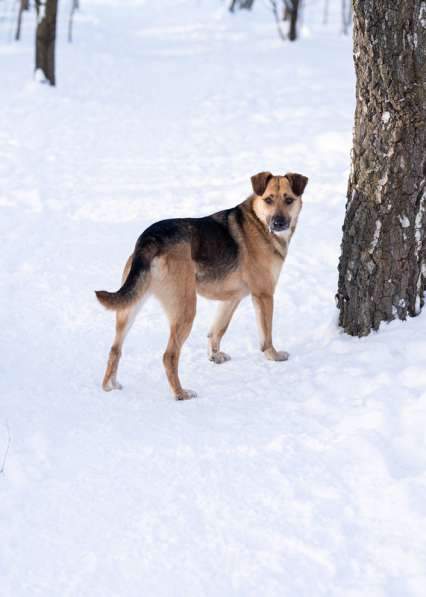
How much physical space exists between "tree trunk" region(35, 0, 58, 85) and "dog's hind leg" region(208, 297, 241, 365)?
1130cm

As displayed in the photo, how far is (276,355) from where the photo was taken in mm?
5719

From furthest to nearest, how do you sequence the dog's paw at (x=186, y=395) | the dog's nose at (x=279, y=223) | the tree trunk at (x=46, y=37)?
1. the tree trunk at (x=46, y=37)
2. the dog's nose at (x=279, y=223)
3. the dog's paw at (x=186, y=395)

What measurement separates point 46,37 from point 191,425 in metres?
12.9

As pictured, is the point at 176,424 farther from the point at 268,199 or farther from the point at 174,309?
the point at 268,199

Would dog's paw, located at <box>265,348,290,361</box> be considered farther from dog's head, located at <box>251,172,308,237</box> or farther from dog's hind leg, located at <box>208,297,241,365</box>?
dog's head, located at <box>251,172,308,237</box>

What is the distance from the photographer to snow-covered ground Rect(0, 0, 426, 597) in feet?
11.0

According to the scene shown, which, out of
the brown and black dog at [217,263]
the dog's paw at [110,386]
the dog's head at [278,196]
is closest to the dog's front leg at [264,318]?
the brown and black dog at [217,263]

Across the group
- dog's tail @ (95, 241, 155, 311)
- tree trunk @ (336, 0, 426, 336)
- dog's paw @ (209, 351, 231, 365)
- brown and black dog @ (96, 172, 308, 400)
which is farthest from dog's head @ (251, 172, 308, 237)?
dog's tail @ (95, 241, 155, 311)

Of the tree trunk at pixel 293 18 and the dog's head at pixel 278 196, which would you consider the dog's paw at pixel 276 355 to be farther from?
the tree trunk at pixel 293 18

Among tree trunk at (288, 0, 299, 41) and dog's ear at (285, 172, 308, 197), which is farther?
tree trunk at (288, 0, 299, 41)

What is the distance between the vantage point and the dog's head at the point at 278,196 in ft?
18.9

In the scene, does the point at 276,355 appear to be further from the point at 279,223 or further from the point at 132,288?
the point at 132,288

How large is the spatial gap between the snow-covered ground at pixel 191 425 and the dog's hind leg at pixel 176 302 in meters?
0.18

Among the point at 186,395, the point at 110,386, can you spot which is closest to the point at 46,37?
the point at 110,386
